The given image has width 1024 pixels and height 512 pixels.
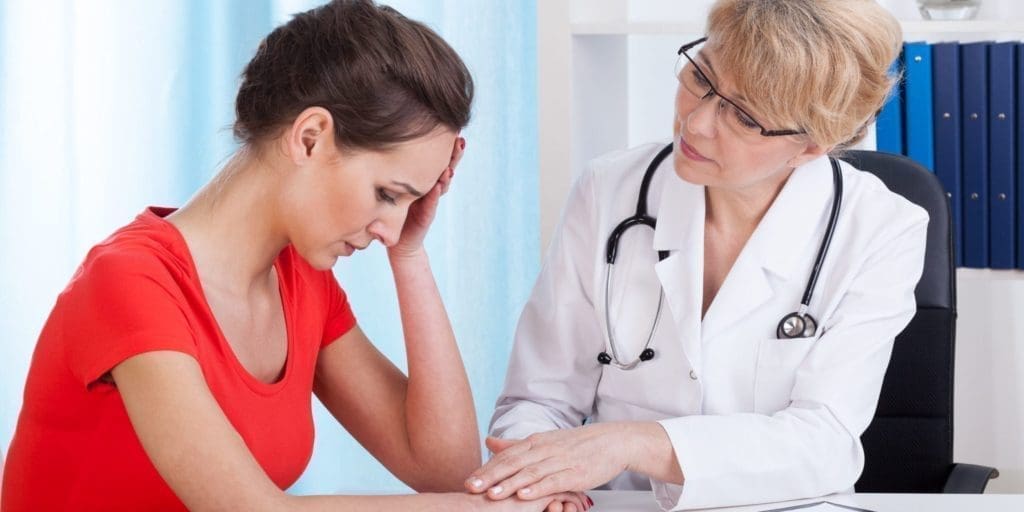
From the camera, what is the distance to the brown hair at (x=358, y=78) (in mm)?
1248

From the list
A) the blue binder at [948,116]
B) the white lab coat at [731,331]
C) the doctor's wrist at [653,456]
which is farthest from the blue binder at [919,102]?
the doctor's wrist at [653,456]

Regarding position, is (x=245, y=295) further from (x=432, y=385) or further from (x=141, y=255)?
(x=432, y=385)

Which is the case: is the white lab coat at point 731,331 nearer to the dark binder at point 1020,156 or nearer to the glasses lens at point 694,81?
the glasses lens at point 694,81

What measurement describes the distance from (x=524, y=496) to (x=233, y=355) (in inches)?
13.9

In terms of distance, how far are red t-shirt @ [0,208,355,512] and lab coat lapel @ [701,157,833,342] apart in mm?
591

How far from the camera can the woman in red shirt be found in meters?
1.16

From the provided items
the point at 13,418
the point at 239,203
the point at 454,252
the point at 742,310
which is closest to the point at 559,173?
the point at 454,252

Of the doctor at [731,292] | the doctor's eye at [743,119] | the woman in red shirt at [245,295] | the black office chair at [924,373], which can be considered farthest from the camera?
the black office chair at [924,373]

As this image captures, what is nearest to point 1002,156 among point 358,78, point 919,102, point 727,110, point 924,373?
point 919,102

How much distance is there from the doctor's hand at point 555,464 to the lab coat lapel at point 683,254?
0.73 ft

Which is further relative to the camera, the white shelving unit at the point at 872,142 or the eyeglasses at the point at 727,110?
the white shelving unit at the point at 872,142

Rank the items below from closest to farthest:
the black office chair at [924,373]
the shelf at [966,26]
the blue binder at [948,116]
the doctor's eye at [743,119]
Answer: the doctor's eye at [743,119] → the black office chair at [924,373] → the shelf at [966,26] → the blue binder at [948,116]

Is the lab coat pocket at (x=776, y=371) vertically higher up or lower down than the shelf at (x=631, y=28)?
lower down

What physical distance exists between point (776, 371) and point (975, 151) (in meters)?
0.91
